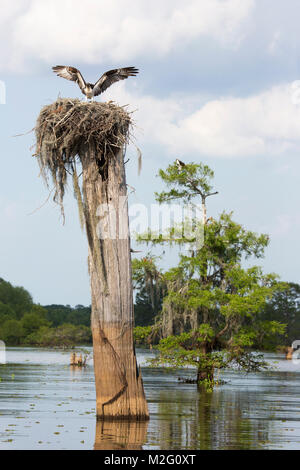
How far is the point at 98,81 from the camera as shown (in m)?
13.7

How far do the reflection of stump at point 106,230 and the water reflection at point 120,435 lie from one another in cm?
23

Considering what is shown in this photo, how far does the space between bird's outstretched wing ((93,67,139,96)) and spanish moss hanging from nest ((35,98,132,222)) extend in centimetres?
136

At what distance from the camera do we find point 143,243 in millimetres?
27234

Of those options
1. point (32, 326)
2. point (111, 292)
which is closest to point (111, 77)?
point (111, 292)

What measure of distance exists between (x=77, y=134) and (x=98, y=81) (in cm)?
175

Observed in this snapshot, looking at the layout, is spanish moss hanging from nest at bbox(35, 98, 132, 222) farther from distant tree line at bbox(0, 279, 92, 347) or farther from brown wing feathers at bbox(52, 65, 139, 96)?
distant tree line at bbox(0, 279, 92, 347)

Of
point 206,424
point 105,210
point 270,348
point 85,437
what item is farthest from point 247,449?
point 270,348

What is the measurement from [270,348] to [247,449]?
16913 millimetres

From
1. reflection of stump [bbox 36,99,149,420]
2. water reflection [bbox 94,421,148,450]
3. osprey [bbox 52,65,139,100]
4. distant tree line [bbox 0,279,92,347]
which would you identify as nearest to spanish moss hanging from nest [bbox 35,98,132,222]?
reflection of stump [bbox 36,99,149,420]

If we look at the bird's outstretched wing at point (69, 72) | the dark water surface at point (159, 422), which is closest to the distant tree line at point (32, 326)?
the dark water surface at point (159, 422)

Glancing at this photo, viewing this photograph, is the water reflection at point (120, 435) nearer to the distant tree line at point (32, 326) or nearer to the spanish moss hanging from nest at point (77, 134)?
the spanish moss hanging from nest at point (77, 134)

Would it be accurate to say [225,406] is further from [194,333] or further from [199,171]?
[199,171]

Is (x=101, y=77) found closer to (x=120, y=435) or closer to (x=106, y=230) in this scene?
(x=106, y=230)

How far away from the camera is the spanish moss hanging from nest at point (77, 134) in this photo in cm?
1224
